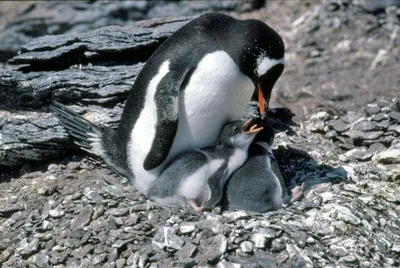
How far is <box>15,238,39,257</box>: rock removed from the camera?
439 centimetres

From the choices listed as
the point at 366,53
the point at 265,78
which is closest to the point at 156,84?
the point at 265,78

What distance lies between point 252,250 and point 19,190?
1621mm

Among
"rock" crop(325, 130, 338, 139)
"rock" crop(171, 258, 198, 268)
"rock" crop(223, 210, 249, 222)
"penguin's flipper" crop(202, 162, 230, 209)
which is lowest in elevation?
"rock" crop(325, 130, 338, 139)

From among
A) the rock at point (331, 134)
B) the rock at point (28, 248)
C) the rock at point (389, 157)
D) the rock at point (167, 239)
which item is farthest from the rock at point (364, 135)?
the rock at point (28, 248)

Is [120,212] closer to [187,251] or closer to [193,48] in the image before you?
[187,251]

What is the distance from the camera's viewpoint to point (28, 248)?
4.41m

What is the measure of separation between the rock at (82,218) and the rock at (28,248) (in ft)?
0.70

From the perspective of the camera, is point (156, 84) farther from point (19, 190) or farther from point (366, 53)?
point (366, 53)

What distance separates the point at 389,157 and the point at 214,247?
1665 mm

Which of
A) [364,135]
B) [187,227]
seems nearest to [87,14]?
[364,135]

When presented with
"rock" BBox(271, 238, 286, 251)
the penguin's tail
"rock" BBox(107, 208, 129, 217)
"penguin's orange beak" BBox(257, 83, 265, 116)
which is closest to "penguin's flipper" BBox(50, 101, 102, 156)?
the penguin's tail

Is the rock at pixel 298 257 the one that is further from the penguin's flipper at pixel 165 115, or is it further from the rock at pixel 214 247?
the penguin's flipper at pixel 165 115

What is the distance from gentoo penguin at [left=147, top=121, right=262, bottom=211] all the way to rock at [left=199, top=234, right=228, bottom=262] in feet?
0.86

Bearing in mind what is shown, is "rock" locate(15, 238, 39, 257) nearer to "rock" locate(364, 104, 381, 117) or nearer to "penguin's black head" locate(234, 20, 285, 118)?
"penguin's black head" locate(234, 20, 285, 118)
